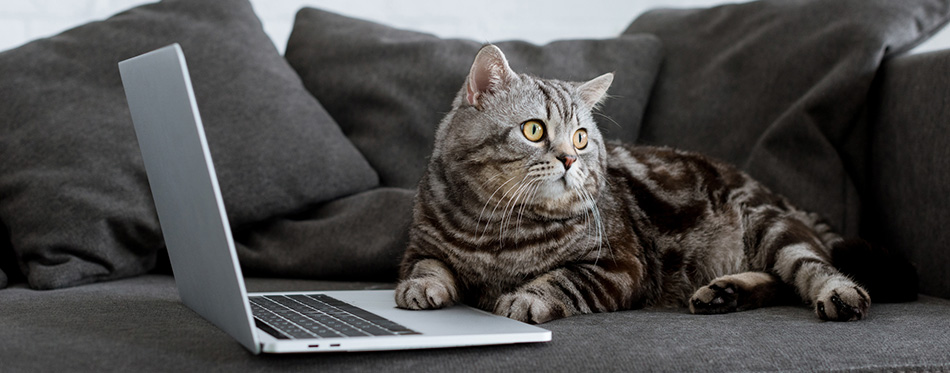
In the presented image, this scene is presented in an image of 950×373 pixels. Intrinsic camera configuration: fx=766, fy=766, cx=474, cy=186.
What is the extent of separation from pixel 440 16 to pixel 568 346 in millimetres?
1763

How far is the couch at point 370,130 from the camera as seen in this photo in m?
1.55

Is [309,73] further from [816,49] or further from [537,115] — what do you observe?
[816,49]

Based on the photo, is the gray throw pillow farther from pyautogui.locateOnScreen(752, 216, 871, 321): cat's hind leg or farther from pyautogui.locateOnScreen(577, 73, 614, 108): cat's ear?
pyautogui.locateOnScreen(752, 216, 871, 321): cat's hind leg

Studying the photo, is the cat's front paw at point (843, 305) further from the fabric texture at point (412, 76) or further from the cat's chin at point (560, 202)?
the fabric texture at point (412, 76)

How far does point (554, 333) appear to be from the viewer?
3.66 feet

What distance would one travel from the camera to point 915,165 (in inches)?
61.9

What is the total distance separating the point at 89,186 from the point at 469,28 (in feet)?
4.59

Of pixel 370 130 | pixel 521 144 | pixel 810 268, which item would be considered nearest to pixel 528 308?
pixel 521 144

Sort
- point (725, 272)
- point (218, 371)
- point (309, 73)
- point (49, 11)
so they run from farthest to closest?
point (49, 11), point (309, 73), point (725, 272), point (218, 371)

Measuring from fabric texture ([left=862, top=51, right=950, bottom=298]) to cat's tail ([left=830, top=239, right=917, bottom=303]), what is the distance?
0.17 meters

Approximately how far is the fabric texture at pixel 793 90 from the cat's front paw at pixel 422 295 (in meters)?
0.89

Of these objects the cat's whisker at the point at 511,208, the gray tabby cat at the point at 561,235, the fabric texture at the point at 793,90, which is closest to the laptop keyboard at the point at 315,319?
the gray tabby cat at the point at 561,235

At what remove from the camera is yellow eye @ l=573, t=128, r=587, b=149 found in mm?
1369

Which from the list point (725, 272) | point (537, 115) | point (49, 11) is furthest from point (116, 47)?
point (725, 272)
